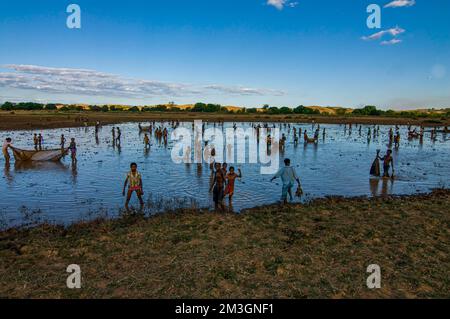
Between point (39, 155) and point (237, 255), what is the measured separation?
2054cm

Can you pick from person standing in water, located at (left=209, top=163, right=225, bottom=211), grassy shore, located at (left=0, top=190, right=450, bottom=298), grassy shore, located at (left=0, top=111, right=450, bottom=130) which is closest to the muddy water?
person standing in water, located at (left=209, top=163, right=225, bottom=211)

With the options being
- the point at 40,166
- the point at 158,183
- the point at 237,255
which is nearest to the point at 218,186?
the point at 237,255

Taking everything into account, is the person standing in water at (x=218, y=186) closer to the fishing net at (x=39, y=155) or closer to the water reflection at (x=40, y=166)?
the water reflection at (x=40, y=166)

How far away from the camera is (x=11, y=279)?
6566mm

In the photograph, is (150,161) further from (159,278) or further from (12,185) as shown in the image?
(159,278)

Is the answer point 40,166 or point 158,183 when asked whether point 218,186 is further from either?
point 40,166

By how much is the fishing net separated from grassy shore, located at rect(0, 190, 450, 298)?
15.3 meters

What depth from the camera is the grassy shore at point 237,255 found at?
6273 mm

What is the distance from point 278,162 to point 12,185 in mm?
16743

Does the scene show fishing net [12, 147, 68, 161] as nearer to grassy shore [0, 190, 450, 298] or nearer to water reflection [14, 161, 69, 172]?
water reflection [14, 161, 69, 172]

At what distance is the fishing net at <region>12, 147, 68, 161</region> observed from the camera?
22928 mm

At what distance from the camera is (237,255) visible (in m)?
7.79

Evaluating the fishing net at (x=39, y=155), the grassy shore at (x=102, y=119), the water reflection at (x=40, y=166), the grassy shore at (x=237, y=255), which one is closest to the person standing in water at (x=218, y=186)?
the grassy shore at (x=237, y=255)
